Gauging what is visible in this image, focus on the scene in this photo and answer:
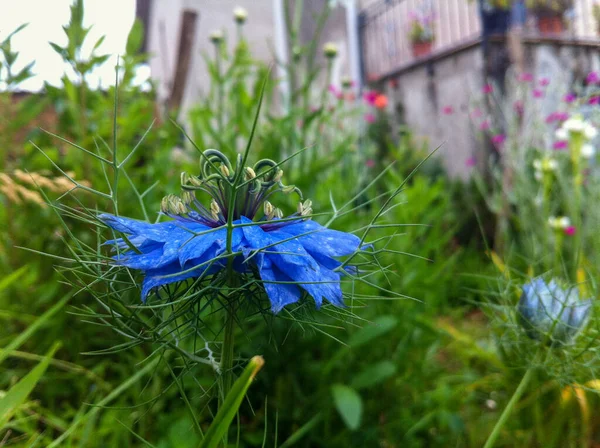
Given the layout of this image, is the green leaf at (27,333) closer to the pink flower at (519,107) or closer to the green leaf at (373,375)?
the green leaf at (373,375)

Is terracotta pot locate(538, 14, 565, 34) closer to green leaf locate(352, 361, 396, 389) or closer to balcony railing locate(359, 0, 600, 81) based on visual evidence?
balcony railing locate(359, 0, 600, 81)

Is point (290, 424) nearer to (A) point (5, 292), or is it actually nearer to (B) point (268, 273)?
(A) point (5, 292)

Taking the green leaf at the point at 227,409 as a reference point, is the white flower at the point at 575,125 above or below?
above

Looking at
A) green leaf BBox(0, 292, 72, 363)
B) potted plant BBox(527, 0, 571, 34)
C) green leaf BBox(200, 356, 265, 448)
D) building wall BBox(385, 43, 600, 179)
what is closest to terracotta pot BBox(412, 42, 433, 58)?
building wall BBox(385, 43, 600, 179)

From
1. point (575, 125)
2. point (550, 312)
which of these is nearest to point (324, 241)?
point (550, 312)

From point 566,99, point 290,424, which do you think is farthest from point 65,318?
point 566,99

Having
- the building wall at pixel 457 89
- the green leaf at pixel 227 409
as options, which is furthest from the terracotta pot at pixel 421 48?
the green leaf at pixel 227 409
